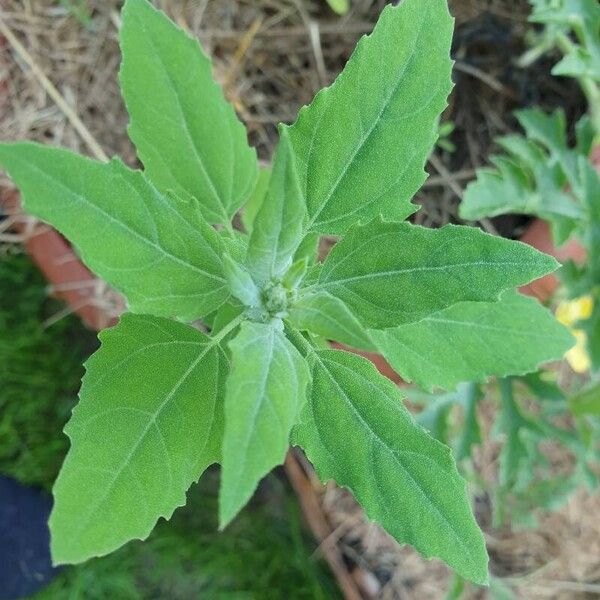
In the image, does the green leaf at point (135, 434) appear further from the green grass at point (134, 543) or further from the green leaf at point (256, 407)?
the green grass at point (134, 543)

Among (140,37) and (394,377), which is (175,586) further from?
(140,37)

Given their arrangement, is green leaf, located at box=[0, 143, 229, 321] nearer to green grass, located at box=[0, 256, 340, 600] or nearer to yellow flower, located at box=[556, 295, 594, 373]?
green grass, located at box=[0, 256, 340, 600]

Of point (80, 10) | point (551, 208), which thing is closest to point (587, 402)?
point (551, 208)

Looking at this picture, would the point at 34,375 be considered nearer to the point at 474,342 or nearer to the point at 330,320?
the point at 474,342

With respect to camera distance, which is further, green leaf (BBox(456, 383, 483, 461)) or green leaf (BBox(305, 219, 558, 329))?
green leaf (BBox(456, 383, 483, 461))

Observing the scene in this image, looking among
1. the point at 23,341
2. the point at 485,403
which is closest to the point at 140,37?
the point at 23,341

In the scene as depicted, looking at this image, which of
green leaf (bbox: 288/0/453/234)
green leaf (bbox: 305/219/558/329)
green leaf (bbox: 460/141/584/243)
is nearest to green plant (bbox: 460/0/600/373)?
green leaf (bbox: 460/141/584/243)

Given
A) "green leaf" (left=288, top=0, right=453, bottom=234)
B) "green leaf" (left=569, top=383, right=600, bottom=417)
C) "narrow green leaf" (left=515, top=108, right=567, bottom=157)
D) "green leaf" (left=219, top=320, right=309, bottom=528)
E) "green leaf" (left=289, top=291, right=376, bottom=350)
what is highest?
"green leaf" (left=288, top=0, right=453, bottom=234)
